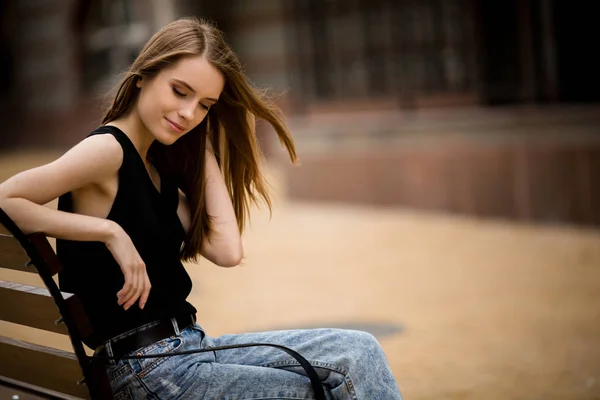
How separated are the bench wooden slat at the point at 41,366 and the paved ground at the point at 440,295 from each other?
5 centimetres

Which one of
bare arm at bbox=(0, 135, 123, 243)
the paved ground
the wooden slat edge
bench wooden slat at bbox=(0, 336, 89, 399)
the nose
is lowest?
the paved ground

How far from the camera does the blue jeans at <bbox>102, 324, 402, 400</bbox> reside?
2.12 metres

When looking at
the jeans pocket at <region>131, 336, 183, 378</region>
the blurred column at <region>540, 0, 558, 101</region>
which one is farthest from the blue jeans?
the blurred column at <region>540, 0, 558, 101</region>

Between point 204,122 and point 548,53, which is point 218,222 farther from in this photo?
point 548,53

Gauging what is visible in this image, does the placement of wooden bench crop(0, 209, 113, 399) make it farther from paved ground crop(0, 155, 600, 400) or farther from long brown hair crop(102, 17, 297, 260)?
long brown hair crop(102, 17, 297, 260)

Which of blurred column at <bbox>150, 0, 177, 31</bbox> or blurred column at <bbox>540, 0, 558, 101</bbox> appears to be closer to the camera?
blurred column at <bbox>540, 0, 558, 101</bbox>

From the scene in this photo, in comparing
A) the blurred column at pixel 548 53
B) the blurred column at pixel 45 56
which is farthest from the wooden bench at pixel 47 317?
the blurred column at pixel 45 56

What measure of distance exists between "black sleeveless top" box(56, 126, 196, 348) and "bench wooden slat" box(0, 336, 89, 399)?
0.09 meters

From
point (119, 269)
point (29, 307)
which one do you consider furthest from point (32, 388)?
point (119, 269)

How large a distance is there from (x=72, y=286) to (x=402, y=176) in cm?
833

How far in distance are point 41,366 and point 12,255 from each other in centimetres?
33

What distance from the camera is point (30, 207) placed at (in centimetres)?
205

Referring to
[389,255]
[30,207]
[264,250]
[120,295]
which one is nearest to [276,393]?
[120,295]

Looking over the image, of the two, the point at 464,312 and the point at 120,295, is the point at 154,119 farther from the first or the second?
the point at 464,312
